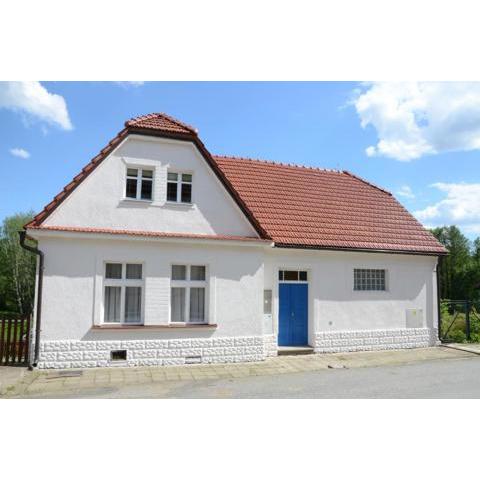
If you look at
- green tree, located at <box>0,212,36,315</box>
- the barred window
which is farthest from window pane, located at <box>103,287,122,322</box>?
green tree, located at <box>0,212,36,315</box>

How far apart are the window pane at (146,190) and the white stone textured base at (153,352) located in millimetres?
→ 3931

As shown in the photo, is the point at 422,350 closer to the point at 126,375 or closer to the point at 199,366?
the point at 199,366

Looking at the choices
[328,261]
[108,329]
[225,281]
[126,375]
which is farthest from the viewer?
[328,261]

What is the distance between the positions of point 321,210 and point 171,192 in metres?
6.06

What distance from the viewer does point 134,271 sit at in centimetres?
1080

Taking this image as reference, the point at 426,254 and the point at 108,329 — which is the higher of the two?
the point at 426,254

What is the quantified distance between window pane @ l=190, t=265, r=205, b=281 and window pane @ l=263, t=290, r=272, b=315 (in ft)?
7.18

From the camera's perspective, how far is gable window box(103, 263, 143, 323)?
34.5 feet

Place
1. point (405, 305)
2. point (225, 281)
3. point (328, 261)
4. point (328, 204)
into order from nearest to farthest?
point (225, 281) < point (328, 261) < point (405, 305) < point (328, 204)

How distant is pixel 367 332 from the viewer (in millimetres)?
13594

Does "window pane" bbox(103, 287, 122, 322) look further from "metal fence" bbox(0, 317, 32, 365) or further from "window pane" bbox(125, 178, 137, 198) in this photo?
"window pane" bbox(125, 178, 137, 198)

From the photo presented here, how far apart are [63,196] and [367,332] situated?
1039 centimetres

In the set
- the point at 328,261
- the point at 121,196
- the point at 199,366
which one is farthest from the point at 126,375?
the point at 328,261

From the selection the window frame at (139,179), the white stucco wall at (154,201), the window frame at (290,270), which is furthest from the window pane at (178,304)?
the window frame at (290,270)
